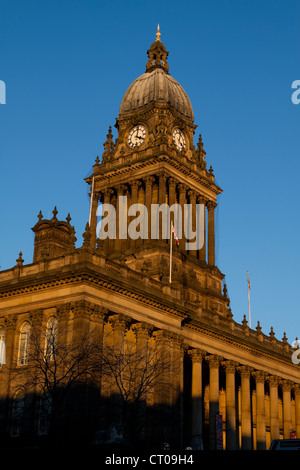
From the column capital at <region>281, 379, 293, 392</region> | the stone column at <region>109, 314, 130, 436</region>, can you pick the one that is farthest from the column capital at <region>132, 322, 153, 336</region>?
the column capital at <region>281, 379, 293, 392</region>

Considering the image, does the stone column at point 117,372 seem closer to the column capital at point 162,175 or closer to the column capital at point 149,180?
the column capital at point 162,175

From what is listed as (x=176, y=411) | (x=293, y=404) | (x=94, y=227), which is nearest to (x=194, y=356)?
(x=176, y=411)

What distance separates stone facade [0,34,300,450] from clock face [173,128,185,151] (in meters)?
0.51

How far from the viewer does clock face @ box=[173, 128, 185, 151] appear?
80.5 meters

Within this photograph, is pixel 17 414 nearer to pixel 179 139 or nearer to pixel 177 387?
pixel 177 387

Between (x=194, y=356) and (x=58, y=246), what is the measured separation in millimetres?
16952

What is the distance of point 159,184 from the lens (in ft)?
248

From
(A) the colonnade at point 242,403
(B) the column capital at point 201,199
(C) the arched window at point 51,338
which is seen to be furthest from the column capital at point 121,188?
(C) the arched window at point 51,338

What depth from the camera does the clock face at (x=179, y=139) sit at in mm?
80537

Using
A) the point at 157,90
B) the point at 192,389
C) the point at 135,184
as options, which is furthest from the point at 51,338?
the point at 157,90

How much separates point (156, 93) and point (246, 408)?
120 ft

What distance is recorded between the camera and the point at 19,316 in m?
54.7

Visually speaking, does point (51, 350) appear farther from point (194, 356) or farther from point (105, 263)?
point (194, 356)

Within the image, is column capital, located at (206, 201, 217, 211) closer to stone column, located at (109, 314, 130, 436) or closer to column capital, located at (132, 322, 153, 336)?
column capital, located at (132, 322, 153, 336)
